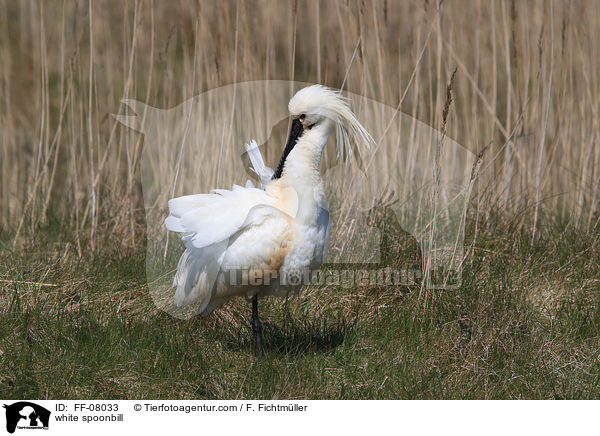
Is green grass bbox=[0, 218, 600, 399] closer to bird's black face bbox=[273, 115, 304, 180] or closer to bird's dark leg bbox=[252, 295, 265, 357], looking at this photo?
bird's dark leg bbox=[252, 295, 265, 357]

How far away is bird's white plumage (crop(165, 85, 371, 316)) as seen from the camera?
398 cm

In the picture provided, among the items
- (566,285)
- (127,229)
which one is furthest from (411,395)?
(127,229)

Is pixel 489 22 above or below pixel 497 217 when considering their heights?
above

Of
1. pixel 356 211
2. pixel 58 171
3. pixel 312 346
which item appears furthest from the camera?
pixel 58 171

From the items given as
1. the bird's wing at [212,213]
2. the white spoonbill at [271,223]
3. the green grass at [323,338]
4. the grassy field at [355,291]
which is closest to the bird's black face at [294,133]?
the white spoonbill at [271,223]

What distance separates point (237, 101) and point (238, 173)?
0.57m

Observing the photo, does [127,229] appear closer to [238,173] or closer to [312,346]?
[238,173]

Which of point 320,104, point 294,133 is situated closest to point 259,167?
point 294,133

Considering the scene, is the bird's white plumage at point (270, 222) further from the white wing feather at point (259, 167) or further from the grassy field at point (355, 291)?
the grassy field at point (355, 291)

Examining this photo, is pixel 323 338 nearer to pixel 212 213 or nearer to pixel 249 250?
pixel 249 250

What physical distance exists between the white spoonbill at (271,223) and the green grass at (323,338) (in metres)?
0.32

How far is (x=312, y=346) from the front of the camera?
437cm
